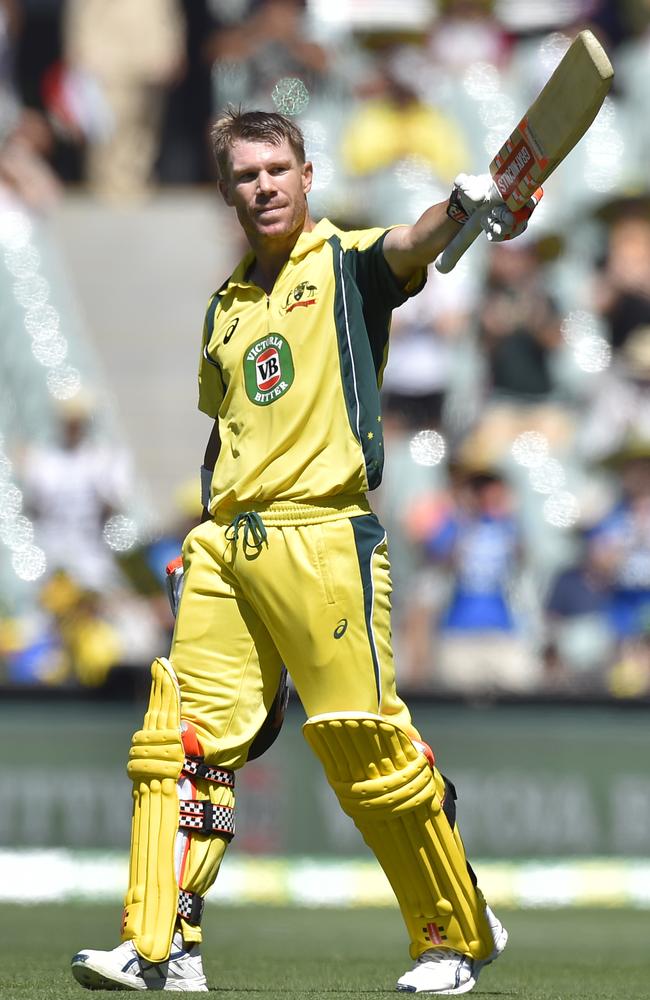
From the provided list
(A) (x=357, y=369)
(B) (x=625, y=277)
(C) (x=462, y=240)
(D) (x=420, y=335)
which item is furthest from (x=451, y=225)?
(B) (x=625, y=277)

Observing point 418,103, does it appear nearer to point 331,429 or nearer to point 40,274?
point 40,274

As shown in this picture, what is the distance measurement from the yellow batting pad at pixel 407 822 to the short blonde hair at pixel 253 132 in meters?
1.39

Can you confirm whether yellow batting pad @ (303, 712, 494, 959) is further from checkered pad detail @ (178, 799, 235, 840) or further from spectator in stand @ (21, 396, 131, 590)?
spectator in stand @ (21, 396, 131, 590)

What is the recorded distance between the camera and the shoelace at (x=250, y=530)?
4.43 m

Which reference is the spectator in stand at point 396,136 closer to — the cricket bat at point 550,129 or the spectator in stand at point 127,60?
the spectator in stand at point 127,60

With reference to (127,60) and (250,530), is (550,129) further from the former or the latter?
(127,60)

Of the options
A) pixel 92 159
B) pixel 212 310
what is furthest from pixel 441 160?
pixel 212 310

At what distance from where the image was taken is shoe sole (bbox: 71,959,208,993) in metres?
4.23

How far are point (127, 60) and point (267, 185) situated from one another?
389 inches

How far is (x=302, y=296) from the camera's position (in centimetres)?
452

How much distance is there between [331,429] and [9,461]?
27.3 ft

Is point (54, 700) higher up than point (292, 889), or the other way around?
point (54, 700)

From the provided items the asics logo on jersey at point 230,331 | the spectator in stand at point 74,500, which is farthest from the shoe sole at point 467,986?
the spectator in stand at point 74,500

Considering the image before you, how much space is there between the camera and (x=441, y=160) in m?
13.2
